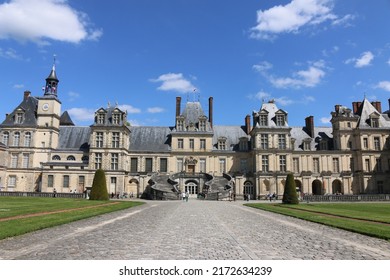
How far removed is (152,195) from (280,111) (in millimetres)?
22207

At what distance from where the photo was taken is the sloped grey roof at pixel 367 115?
5038 cm

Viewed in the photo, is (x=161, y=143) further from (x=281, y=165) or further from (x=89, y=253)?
(x=89, y=253)

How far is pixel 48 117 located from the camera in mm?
48656

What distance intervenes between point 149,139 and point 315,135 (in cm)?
2591

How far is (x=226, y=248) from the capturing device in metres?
8.11

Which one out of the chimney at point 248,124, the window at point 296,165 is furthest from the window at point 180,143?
the window at point 296,165

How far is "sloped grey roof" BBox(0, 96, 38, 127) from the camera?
4806 cm

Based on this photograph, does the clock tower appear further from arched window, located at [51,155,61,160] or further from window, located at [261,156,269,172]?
window, located at [261,156,269,172]

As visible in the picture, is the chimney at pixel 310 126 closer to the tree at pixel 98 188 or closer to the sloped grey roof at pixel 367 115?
the sloped grey roof at pixel 367 115

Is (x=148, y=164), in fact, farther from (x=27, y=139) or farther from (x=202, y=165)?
(x=27, y=139)

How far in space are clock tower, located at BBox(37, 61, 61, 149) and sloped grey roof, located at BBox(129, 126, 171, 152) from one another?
435 inches

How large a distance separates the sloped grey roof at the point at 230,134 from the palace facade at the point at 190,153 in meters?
0.26

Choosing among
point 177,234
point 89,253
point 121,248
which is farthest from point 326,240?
point 89,253

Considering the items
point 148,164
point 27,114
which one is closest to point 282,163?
point 148,164
